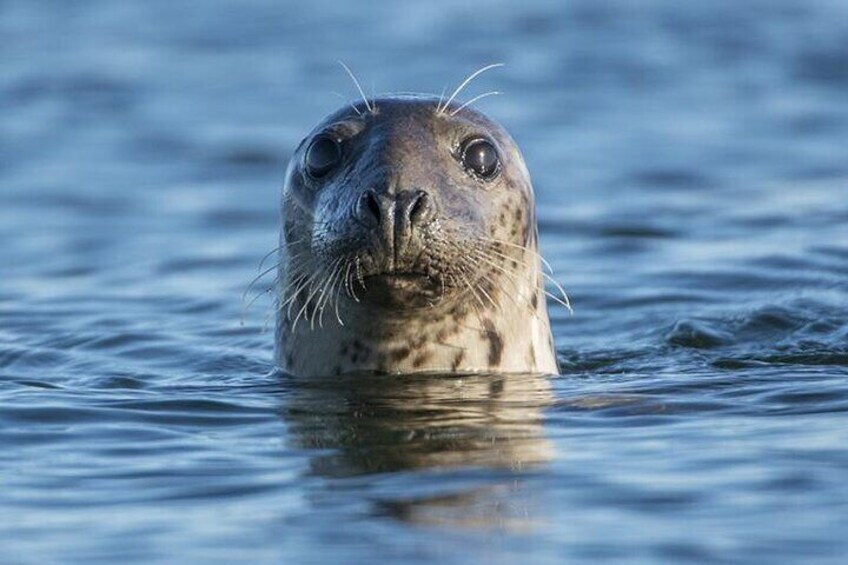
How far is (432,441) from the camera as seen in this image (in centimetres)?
700

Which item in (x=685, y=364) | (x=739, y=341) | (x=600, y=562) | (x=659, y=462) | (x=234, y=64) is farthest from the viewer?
(x=234, y=64)

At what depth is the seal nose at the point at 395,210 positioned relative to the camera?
7102mm

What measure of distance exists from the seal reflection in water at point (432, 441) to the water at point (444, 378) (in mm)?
17

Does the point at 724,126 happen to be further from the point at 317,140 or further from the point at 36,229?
the point at 317,140

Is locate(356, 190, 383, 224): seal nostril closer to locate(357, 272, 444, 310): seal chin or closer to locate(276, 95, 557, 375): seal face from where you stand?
locate(276, 95, 557, 375): seal face

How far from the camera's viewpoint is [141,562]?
223 inches

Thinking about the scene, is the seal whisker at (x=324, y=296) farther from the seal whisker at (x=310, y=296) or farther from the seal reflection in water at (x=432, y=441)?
the seal reflection in water at (x=432, y=441)

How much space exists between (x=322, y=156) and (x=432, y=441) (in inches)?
52.0

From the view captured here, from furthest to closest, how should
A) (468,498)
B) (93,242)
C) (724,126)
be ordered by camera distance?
(724,126) < (93,242) < (468,498)

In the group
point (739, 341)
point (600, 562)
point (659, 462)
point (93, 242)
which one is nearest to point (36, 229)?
point (93, 242)

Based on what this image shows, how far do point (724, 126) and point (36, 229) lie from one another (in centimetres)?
558

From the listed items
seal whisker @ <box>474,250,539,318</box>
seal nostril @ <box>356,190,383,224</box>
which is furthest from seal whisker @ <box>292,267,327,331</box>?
seal whisker @ <box>474,250,539,318</box>

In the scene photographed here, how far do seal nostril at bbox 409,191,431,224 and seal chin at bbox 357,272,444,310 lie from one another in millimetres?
195

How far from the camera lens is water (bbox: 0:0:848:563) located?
6004mm
